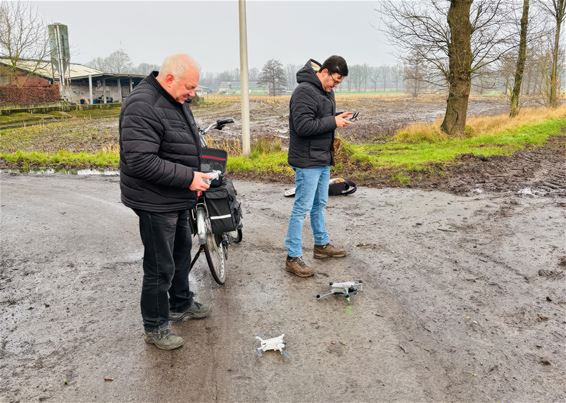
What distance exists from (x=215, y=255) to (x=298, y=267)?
2.94ft

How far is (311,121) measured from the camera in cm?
485

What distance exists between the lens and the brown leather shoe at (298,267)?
511cm

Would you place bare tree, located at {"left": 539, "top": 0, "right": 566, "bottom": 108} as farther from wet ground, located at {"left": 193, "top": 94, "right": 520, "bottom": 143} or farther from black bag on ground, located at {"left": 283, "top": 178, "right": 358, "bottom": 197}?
black bag on ground, located at {"left": 283, "top": 178, "right": 358, "bottom": 197}

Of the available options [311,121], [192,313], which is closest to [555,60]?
[311,121]

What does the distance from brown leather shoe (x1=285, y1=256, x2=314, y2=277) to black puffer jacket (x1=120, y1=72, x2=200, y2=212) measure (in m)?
1.82

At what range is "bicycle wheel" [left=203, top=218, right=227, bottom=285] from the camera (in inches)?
190

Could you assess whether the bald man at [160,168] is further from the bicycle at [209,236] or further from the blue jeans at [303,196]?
the blue jeans at [303,196]

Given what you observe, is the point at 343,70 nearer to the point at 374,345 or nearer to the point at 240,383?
the point at 374,345

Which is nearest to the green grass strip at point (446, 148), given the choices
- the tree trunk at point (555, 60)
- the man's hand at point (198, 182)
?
the man's hand at point (198, 182)

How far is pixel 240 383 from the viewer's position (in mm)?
3273

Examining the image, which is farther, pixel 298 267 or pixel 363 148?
pixel 363 148

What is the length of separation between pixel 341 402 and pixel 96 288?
2.99 meters

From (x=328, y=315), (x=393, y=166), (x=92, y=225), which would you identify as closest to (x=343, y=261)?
(x=328, y=315)

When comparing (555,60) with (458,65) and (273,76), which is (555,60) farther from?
(273,76)
